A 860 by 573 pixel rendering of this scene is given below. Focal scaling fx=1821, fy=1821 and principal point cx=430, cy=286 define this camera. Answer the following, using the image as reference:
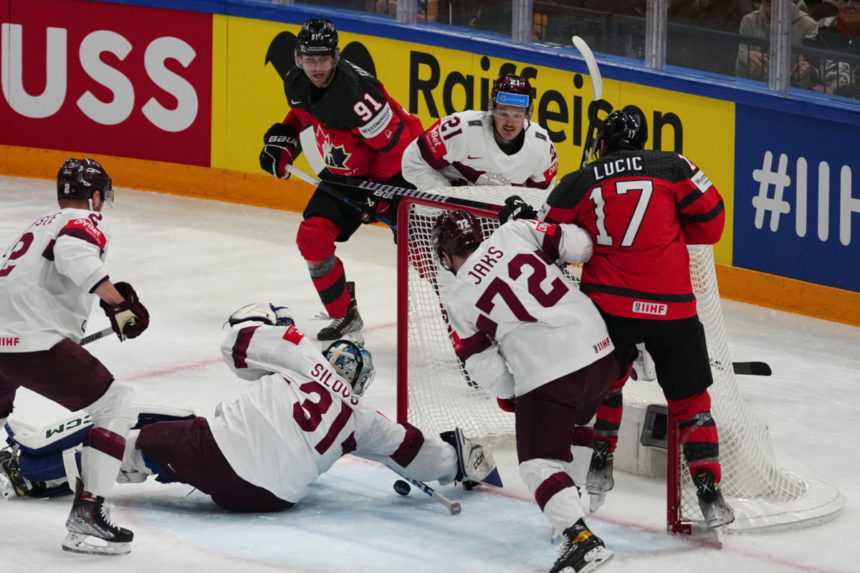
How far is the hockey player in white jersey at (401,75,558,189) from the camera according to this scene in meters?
6.32

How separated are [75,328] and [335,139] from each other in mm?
2181

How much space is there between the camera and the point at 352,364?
505 cm

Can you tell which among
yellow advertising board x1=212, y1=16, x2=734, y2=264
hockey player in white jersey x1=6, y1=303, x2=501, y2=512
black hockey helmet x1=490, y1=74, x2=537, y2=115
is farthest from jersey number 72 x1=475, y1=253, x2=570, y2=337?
yellow advertising board x1=212, y1=16, x2=734, y2=264

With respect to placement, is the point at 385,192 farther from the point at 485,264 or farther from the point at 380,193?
the point at 485,264

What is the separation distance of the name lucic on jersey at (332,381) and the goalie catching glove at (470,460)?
15.8 inches

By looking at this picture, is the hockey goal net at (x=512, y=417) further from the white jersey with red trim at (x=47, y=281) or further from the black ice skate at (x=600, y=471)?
the white jersey with red trim at (x=47, y=281)

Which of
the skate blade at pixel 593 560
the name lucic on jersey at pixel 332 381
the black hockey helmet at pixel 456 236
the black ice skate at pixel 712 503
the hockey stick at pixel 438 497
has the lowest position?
the hockey stick at pixel 438 497

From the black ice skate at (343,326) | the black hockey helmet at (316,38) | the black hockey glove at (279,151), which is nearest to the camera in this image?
the black hockey helmet at (316,38)

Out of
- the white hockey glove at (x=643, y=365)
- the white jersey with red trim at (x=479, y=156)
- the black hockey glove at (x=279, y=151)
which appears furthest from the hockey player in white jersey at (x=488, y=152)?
the white hockey glove at (x=643, y=365)

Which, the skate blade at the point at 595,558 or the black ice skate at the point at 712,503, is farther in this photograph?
the black ice skate at the point at 712,503

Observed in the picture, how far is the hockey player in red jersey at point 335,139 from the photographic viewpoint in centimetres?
677

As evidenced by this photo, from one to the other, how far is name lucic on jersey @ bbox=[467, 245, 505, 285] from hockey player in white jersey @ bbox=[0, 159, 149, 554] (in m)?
0.88

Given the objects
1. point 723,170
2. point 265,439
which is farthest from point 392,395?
point 723,170

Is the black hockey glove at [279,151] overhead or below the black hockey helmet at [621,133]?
below
